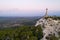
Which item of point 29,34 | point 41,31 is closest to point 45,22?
point 41,31

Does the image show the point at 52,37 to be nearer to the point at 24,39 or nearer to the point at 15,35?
the point at 24,39

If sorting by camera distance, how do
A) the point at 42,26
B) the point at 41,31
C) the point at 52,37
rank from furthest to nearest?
the point at 42,26, the point at 41,31, the point at 52,37

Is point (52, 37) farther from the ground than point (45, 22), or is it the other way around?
point (45, 22)

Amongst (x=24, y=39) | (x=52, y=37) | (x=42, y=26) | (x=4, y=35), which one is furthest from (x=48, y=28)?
(x=4, y=35)

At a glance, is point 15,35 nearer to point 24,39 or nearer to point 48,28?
point 24,39

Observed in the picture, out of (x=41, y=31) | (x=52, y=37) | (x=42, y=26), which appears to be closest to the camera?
(x=52, y=37)

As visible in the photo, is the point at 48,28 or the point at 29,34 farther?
the point at 48,28
